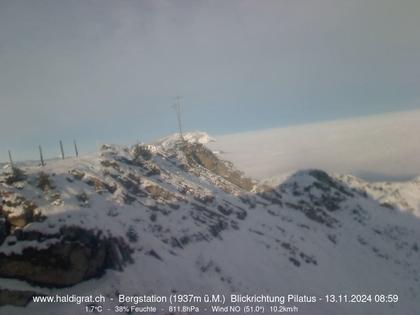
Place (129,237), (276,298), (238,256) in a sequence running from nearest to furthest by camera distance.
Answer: (129,237), (276,298), (238,256)

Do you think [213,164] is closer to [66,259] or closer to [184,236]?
[184,236]

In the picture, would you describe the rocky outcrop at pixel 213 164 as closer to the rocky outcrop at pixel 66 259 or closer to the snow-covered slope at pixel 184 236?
the snow-covered slope at pixel 184 236

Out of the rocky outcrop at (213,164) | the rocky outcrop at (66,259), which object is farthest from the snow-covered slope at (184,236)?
the rocky outcrop at (213,164)

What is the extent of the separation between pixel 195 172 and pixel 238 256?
32.2m

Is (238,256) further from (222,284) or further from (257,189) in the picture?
(257,189)

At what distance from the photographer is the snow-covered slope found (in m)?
40.1

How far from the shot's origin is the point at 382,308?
6200 cm

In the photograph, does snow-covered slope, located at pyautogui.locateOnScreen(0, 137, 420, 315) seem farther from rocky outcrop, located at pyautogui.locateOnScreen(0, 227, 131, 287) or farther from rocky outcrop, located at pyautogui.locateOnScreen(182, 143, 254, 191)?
rocky outcrop, located at pyautogui.locateOnScreen(182, 143, 254, 191)

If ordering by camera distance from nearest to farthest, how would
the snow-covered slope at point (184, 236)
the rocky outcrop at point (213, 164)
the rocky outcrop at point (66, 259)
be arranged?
the rocky outcrop at point (66, 259), the snow-covered slope at point (184, 236), the rocky outcrop at point (213, 164)

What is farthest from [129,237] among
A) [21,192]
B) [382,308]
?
[382,308]

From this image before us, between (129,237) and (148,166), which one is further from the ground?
(148,166)

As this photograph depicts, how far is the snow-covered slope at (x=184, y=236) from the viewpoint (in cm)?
4009

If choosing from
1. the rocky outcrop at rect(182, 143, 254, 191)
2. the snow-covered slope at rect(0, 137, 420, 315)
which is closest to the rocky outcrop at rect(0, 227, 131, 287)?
the snow-covered slope at rect(0, 137, 420, 315)

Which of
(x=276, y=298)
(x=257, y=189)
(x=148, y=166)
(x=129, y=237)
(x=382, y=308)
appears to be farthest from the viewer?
(x=257, y=189)
